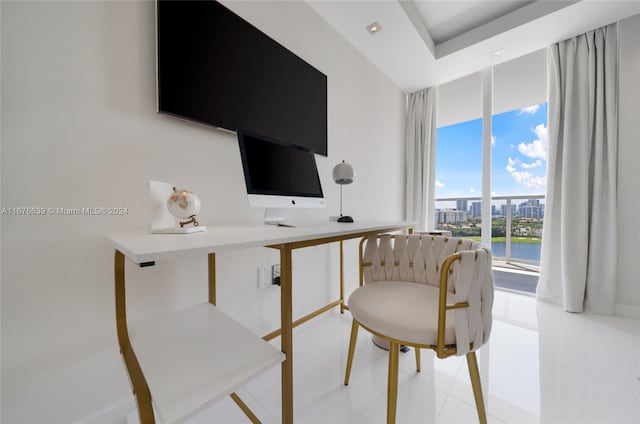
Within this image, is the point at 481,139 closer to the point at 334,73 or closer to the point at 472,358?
the point at 334,73

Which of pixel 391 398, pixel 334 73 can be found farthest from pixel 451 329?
pixel 334 73

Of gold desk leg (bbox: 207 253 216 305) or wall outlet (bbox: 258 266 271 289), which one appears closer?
gold desk leg (bbox: 207 253 216 305)

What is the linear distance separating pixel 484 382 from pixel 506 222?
2559 mm

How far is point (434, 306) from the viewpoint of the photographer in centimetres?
83

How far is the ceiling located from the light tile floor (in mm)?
2358

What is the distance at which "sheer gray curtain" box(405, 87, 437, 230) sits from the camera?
2816mm

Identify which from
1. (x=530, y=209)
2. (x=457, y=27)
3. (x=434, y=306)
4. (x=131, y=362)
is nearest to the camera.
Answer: (x=131, y=362)

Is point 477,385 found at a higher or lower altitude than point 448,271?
lower

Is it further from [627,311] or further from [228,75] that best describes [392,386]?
[627,311]

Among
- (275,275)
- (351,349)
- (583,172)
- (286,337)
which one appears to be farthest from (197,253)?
(583,172)

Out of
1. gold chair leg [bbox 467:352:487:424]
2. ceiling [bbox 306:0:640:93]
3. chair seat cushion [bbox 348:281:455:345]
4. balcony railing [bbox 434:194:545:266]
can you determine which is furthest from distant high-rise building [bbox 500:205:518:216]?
gold chair leg [bbox 467:352:487:424]

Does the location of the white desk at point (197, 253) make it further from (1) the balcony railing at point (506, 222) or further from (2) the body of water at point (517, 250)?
(2) the body of water at point (517, 250)

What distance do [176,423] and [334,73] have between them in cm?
217

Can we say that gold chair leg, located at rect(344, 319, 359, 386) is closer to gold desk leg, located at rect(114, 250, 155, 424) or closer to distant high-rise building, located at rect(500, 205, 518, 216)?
gold desk leg, located at rect(114, 250, 155, 424)
